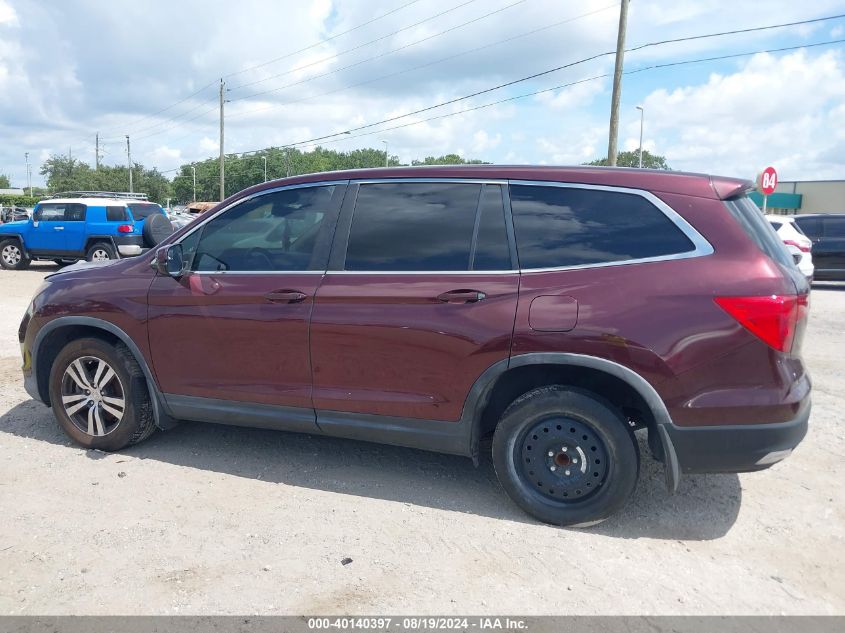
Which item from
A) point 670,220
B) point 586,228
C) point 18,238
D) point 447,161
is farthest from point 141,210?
point 447,161

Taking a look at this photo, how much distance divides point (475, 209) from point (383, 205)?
1.87 ft

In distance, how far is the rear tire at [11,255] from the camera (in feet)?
58.2

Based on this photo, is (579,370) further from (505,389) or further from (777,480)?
(777,480)

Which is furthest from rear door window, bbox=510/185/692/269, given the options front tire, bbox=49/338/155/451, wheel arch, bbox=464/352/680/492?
front tire, bbox=49/338/155/451

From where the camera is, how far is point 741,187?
3424 mm

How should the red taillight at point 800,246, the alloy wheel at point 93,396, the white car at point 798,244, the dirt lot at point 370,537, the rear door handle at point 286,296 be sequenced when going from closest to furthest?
the dirt lot at point 370,537 → the rear door handle at point 286,296 → the alloy wheel at point 93,396 → the white car at point 798,244 → the red taillight at point 800,246

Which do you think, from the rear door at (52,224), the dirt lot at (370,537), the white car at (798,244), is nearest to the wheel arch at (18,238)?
the rear door at (52,224)

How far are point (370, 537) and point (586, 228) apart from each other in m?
1.93

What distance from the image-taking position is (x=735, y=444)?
324 centimetres

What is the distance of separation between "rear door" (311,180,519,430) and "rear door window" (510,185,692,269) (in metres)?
0.11

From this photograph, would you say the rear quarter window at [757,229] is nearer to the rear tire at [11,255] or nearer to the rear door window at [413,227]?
the rear door window at [413,227]

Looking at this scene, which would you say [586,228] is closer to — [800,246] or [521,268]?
[521,268]

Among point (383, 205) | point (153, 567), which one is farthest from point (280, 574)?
point (383, 205)

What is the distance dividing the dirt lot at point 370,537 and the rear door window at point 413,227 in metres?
1.37
